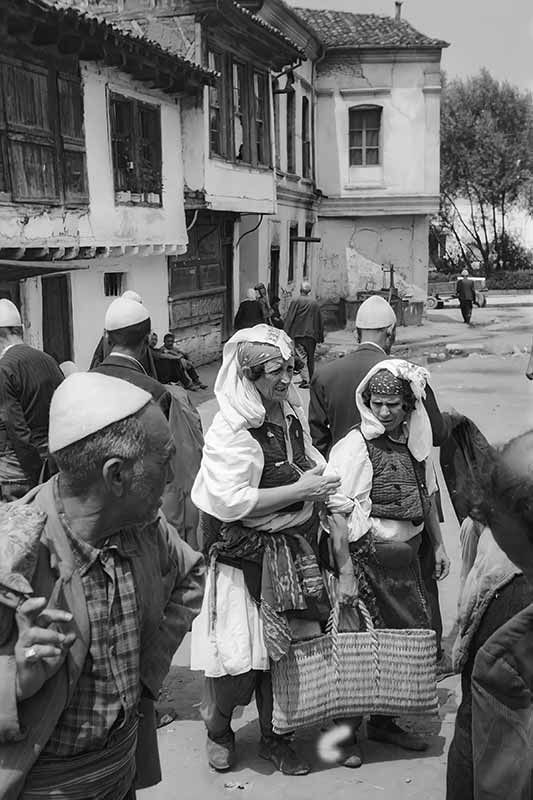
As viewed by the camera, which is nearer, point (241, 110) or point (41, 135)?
point (41, 135)

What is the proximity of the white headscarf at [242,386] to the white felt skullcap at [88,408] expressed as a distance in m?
1.62

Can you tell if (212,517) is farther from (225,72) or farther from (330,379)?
(225,72)

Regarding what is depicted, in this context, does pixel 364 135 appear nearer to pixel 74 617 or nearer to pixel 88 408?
pixel 88 408

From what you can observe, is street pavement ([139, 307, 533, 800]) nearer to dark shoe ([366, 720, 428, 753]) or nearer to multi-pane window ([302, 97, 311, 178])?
dark shoe ([366, 720, 428, 753])

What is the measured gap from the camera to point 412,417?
160 inches

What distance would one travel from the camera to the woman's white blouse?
3.92 meters

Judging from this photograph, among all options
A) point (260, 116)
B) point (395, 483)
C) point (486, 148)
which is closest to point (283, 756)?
point (395, 483)

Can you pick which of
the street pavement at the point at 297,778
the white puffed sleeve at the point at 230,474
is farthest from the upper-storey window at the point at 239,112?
the white puffed sleeve at the point at 230,474

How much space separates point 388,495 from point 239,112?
15457 mm

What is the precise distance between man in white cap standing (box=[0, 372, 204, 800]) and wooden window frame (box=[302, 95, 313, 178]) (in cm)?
2429

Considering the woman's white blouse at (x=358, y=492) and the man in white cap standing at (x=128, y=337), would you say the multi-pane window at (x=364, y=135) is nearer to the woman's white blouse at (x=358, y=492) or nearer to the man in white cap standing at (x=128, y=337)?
the man in white cap standing at (x=128, y=337)

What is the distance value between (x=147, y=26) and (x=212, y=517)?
1451cm

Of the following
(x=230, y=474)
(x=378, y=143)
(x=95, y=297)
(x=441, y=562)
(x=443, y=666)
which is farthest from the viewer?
(x=378, y=143)

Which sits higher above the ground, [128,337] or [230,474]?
[128,337]
